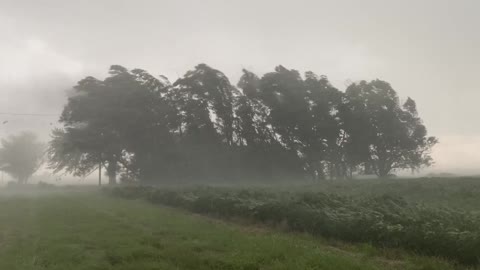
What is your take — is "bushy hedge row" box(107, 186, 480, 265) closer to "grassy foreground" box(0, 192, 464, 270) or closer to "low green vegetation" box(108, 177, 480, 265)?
"low green vegetation" box(108, 177, 480, 265)

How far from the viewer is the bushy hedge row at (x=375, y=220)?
1275 centimetres

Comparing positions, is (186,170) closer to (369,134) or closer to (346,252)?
(369,134)

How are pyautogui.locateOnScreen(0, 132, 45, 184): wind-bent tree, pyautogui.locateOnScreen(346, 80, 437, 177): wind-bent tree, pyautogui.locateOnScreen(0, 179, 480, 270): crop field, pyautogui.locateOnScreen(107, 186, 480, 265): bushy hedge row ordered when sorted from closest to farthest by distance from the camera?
1. pyautogui.locateOnScreen(0, 179, 480, 270): crop field
2. pyautogui.locateOnScreen(107, 186, 480, 265): bushy hedge row
3. pyautogui.locateOnScreen(346, 80, 437, 177): wind-bent tree
4. pyautogui.locateOnScreen(0, 132, 45, 184): wind-bent tree

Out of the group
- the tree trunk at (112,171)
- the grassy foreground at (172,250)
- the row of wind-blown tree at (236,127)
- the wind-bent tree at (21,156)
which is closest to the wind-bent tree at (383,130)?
the row of wind-blown tree at (236,127)

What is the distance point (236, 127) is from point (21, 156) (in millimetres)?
65833

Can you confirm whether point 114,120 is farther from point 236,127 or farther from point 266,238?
point 266,238

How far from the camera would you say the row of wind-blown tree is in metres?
63.2

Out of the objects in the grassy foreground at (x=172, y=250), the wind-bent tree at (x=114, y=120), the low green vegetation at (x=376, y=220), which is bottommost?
the grassy foreground at (x=172, y=250)

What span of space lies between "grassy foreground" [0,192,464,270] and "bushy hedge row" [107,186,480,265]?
0.89m

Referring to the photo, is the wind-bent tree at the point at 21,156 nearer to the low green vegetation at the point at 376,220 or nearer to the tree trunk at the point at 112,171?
the tree trunk at the point at 112,171

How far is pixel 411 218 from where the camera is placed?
15.2 meters

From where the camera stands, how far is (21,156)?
10350cm

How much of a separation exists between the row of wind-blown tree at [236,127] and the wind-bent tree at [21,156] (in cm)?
3794

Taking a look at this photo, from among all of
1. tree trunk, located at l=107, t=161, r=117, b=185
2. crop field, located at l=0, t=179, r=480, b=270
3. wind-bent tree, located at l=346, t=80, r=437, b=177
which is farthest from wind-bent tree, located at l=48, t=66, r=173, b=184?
crop field, located at l=0, t=179, r=480, b=270
